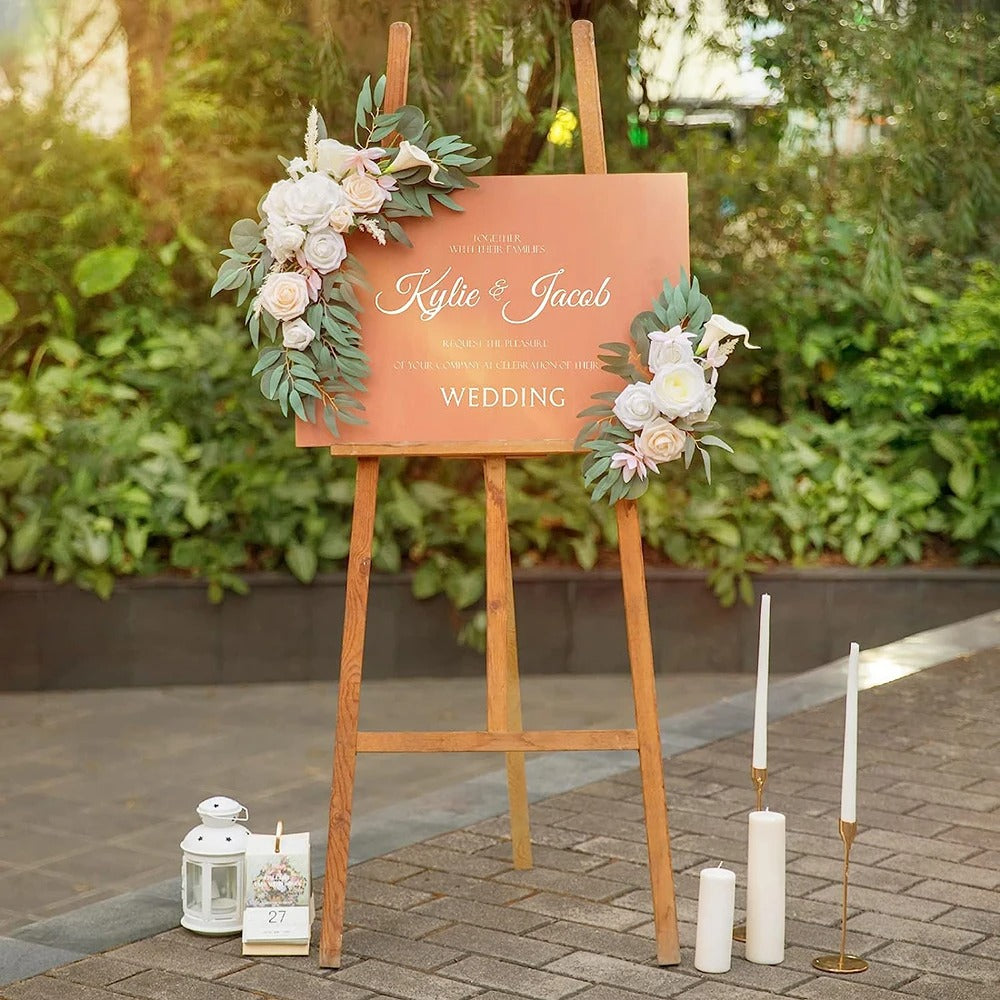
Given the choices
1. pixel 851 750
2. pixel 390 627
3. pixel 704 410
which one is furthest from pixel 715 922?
pixel 390 627

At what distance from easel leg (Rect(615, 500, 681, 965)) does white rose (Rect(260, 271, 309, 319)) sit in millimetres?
735

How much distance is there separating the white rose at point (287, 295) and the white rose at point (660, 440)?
0.70m

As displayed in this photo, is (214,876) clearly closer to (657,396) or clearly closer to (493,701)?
(493,701)

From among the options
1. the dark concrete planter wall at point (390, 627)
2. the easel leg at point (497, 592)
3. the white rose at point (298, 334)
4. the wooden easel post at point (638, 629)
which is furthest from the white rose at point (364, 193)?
the dark concrete planter wall at point (390, 627)

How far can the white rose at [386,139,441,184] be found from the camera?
131 inches

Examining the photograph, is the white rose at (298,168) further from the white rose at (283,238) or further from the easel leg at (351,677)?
the easel leg at (351,677)

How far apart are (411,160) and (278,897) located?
4.82 ft

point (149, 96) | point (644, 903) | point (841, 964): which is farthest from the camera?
point (149, 96)

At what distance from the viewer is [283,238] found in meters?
3.35

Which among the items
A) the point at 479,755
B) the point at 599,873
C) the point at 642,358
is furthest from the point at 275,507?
the point at 642,358

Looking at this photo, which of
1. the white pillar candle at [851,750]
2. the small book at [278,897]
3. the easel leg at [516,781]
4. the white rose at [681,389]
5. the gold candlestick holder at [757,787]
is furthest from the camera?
the easel leg at [516,781]

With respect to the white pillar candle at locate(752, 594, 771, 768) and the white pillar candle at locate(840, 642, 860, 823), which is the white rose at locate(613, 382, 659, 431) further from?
the white pillar candle at locate(840, 642, 860, 823)

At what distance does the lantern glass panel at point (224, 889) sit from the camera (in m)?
3.48

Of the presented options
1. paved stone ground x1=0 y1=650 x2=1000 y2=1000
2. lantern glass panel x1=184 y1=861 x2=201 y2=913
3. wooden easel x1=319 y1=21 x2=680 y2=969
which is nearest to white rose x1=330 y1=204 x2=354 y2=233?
wooden easel x1=319 y1=21 x2=680 y2=969
